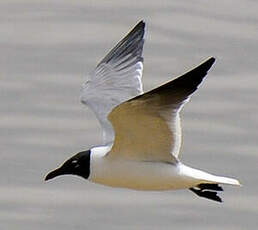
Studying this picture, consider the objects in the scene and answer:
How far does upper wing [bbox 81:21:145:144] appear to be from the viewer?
12.2m

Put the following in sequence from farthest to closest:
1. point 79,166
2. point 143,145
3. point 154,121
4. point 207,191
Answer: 1. point 207,191
2. point 79,166
3. point 143,145
4. point 154,121

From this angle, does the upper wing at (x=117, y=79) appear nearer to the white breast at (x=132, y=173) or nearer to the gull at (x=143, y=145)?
the gull at (x=143, y=145)

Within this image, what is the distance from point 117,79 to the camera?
490 inches

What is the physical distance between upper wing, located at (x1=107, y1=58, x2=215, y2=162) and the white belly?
0.14ft

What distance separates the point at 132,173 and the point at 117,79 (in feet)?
3.49

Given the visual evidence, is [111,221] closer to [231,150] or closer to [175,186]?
[231,150]

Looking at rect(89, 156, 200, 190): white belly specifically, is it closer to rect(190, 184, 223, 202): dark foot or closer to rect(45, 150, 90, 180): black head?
rect(45, 150, 90, 180): black head

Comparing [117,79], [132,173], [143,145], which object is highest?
[117,79]

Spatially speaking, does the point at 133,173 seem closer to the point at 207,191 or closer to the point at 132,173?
the point at 132,173

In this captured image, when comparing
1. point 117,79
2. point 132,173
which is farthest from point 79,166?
point 117,79

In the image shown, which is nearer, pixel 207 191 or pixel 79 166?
pixel 79 166

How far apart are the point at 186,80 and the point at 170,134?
772 mm

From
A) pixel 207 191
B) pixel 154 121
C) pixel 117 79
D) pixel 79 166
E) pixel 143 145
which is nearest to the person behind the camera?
pixel 154 121

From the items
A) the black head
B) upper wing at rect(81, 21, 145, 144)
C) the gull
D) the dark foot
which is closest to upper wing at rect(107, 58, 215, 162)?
the gull
